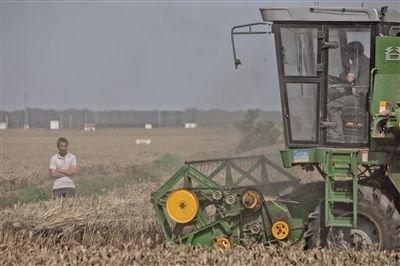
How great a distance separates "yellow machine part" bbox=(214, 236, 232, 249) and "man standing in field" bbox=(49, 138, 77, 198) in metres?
3.73

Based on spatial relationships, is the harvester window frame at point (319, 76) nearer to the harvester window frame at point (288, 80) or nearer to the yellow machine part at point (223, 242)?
the harvester window frame at point (288, 80)

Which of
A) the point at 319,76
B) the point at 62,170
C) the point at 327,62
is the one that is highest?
the point at 327,62

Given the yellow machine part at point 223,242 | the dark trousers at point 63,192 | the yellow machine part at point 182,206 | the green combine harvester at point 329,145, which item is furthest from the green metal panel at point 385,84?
the dark trousers at point 63,192

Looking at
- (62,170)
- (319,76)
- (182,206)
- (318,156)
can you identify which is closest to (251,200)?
(182,206)

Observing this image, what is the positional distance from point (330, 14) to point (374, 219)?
2338 mm

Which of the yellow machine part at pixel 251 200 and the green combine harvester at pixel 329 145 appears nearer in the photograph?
the green combine harvester at pixel 329 145

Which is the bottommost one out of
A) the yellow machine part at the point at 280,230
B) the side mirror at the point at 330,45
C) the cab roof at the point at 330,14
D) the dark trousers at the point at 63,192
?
the yellow machine part at the point at 280,230

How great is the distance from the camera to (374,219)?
7.42 m

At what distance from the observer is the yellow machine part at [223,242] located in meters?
7.89

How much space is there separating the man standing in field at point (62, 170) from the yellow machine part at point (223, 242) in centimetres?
373

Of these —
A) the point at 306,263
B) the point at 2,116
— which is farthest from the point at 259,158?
the point at 2,116

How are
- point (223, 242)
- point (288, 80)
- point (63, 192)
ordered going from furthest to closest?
1. point (63, 192)
2. point (223, 242)
3. point (288, 80)

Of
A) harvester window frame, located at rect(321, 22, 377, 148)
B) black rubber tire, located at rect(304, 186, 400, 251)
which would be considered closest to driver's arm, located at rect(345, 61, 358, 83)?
harvester window frame, located at rect(321, 22, 377, 148)

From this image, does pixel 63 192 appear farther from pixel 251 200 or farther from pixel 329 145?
pixel 329 145
